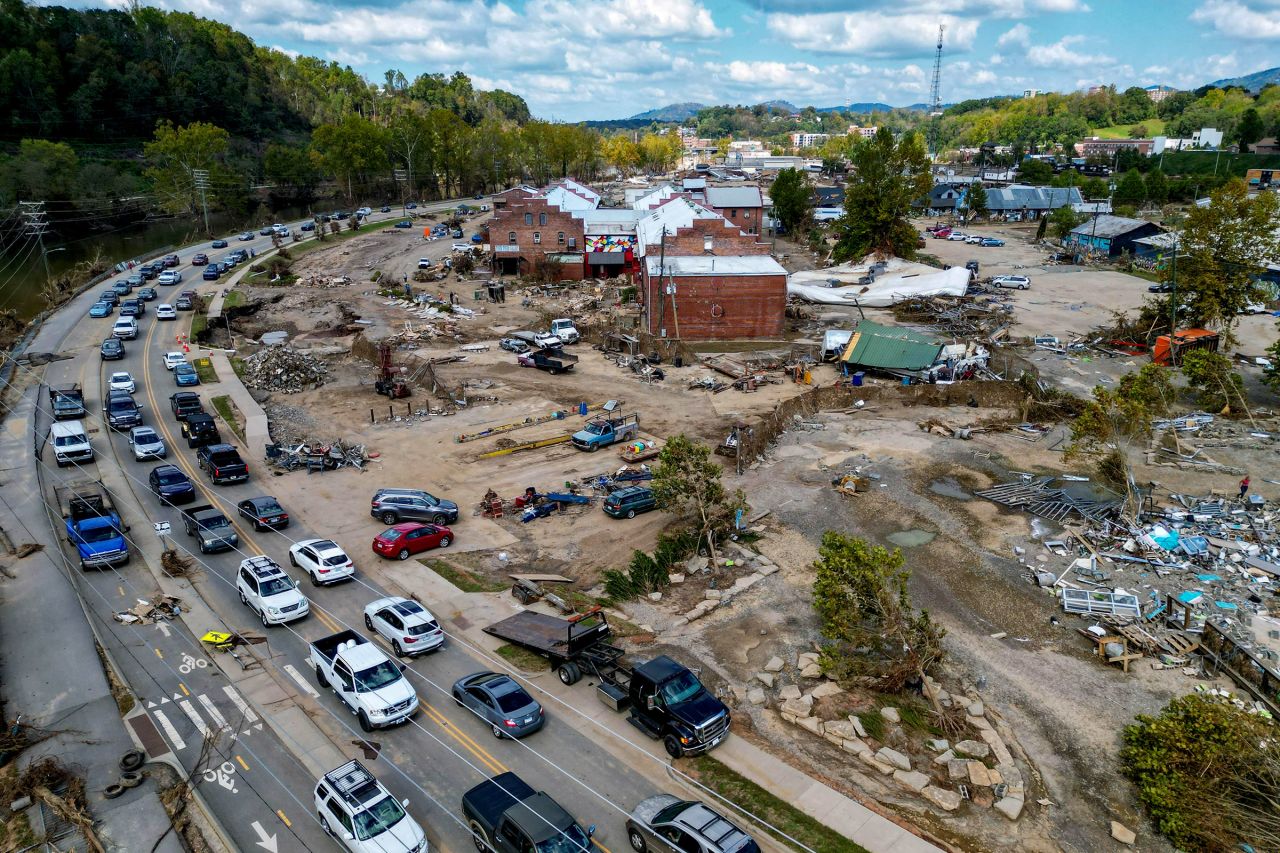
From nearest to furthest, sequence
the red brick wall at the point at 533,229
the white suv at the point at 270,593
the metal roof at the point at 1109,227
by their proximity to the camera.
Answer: the white suv at the point at 270,593, the red brick wall at the point at 533,229, the metal roof at the point at 1109,227

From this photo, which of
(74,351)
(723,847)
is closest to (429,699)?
(723,847)

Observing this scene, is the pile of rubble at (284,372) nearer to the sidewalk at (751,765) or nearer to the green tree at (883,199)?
the sidewalk at (751,765)

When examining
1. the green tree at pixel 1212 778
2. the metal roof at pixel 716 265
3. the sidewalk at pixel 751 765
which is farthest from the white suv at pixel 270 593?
the metal roof at pixel 716 265

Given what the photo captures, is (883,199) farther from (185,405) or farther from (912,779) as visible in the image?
(912,779)

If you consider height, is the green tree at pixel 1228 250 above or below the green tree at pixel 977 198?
below

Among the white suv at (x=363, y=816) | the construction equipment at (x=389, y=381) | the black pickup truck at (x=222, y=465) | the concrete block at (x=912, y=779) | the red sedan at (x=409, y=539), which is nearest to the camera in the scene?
the white suv at (x=363, y=816)

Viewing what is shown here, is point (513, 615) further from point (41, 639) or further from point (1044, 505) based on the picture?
point (1044, 505)

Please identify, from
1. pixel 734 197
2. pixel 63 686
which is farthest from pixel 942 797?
pixel 734 197

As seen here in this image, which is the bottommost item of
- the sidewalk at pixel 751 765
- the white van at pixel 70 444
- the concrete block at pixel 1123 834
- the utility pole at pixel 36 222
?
the concrete block at pixel 1123 834
